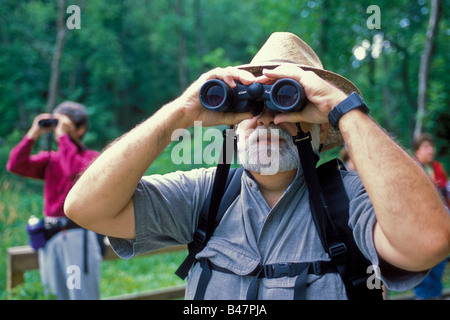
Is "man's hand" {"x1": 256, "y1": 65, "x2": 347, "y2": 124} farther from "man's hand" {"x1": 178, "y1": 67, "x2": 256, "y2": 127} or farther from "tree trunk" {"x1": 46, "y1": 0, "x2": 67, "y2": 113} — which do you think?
"tree trunk" {"x1": 46, "y1": 0, "x2": 67, "y2": 113}

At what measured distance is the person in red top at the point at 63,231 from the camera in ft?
11.3

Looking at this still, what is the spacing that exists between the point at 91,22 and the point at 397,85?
15.2 m

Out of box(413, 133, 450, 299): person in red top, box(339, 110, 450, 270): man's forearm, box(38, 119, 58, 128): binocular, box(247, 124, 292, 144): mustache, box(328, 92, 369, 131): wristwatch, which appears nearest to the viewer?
box(339, 110, 450, 270): man's forearm

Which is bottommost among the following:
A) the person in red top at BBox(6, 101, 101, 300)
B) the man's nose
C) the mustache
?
the person in red top at BBox(6, 101, 101, 300)

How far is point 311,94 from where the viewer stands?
154 centimetres

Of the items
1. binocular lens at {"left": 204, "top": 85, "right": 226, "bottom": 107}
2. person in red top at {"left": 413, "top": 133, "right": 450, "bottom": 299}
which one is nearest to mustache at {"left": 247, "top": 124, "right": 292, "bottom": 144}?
binocular lens at {"left": 204, "top": 85, "right": 226, "bottom": 107}

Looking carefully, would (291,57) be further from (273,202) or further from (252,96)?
(273,202)

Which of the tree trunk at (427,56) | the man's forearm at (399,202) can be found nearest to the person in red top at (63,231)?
the man's forearm at (399,202)

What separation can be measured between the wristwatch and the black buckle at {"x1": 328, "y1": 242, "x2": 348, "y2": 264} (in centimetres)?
45

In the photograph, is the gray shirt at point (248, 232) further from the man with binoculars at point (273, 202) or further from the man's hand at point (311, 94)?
the man's hand at point (311, 94)

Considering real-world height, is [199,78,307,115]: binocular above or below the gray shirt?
above

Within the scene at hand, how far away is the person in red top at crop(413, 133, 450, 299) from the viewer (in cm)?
446

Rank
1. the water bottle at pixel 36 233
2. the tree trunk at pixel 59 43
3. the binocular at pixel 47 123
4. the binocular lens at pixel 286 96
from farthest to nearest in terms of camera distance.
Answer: the tree trunk at pixel 59 43 < the binocular at pixel 47 123 < the water bottle at pixel 36 233 < the binocular lens at pixel 286 96

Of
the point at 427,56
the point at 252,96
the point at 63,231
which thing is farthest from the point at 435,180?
the point at 427,56
